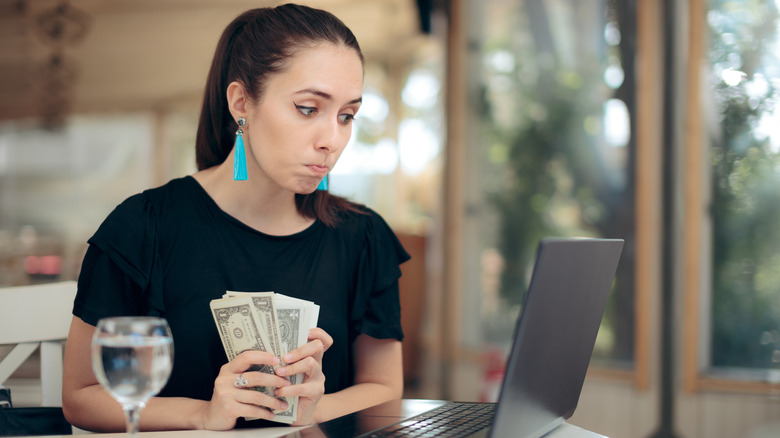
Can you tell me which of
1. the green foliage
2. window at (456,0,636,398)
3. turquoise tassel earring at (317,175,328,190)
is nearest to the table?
turquoise tassel earring at (317,175,328,190)

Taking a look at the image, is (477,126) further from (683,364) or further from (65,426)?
(65,426)

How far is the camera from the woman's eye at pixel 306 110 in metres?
1.32

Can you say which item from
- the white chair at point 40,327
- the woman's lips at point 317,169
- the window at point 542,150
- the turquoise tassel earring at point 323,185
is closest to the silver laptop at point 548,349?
the woman's lips at point 317,169

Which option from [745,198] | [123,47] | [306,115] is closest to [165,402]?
[306,115]

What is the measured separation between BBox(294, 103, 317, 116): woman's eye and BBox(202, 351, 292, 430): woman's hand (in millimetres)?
463

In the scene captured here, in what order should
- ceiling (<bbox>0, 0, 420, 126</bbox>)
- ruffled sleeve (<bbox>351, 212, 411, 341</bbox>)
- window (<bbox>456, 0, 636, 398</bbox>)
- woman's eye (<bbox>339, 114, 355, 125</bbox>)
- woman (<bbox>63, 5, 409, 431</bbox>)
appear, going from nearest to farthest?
woman (<bbox>63, 5, 409, 431</bbox>)
woman's eye (<bbox>339, 114, 355, 125</bbox>)
ruffled sleeve (<bbox>351, 212, 411, 341</bbox>)
window (<bbox>456, 0, 636, 398</bbox>)
ceiling (<bbox>0, 0, 420, 126</bbox>)

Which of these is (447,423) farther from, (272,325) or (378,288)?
(378,288)

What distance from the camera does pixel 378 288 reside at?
1.58 meters

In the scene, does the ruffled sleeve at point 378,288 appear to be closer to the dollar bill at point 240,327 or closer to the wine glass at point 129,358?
the dollar bill at point 240,327

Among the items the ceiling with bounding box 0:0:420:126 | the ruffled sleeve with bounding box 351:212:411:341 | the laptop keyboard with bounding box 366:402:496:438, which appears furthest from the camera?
the ceiling with bounding box 0:0:420:126

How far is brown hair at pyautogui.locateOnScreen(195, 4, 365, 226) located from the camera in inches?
54.3

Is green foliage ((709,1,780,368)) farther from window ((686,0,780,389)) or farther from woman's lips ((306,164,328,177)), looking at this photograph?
woman's lips ((306,164,328,177))

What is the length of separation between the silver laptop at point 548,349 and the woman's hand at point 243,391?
6.9 inches

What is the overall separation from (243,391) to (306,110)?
1.71ft
